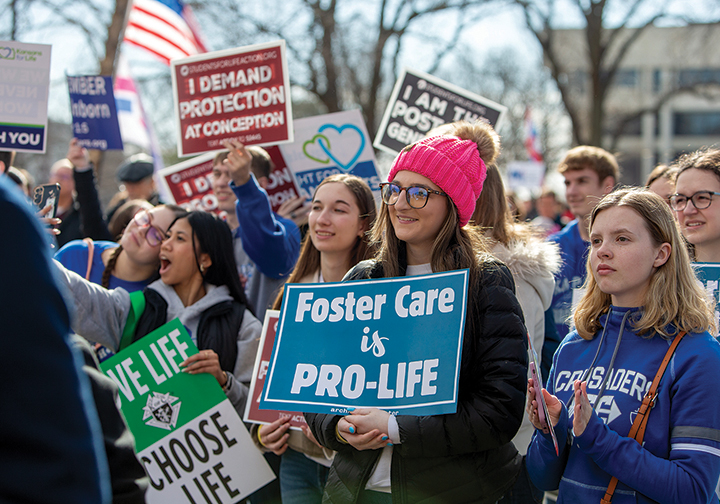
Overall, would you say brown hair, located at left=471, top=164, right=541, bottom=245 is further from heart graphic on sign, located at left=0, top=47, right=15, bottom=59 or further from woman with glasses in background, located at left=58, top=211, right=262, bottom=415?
heart graphic on sign, located at left=0, top=47, right=15, bottom=59

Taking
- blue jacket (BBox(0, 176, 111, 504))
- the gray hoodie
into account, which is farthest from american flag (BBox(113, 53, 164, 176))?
blue jacket (BBox(0, 176, 111, 504))

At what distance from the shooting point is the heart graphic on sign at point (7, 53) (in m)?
Answer: 3.89

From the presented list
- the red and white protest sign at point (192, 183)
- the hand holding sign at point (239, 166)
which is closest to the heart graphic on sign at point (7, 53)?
the hand holding sign at point (239, 166)

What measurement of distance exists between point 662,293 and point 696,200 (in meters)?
1.15

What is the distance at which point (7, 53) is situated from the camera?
390cm

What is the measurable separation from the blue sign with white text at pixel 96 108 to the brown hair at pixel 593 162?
334 centimetres

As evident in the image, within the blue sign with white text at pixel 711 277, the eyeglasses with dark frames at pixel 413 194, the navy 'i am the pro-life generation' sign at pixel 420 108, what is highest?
the navy 'i am the pro-life generation' sign at pixel 420 108

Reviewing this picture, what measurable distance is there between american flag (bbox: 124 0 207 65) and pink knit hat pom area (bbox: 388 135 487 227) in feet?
25.4

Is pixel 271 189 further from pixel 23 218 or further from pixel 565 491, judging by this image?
pixel 23 218

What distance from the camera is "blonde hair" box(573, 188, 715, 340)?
218 centimetres

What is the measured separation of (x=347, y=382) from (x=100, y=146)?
3.55 m

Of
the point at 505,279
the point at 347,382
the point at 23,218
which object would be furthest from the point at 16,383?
the point at 505,279

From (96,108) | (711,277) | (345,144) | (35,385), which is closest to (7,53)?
(96,108)

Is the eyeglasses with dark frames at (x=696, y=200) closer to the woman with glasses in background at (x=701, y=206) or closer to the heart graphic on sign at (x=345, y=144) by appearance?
the woman with glasses in background at (x=701, y=206)
